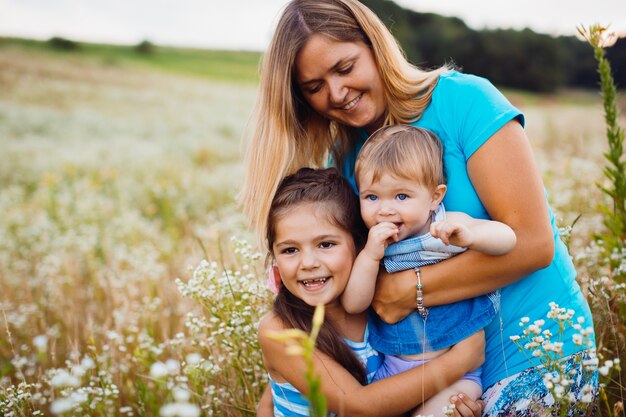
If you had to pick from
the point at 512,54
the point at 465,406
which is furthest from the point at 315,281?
the point at 512,54

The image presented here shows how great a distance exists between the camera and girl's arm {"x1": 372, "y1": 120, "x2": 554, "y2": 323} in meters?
2.31

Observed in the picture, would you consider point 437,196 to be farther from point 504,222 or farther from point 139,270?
point 139,270

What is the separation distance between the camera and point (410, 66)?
297 centimetres

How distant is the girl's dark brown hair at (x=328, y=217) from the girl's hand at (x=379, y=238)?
0.71 feet

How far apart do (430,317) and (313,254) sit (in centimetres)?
62

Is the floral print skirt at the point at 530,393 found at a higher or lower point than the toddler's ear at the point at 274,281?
lower

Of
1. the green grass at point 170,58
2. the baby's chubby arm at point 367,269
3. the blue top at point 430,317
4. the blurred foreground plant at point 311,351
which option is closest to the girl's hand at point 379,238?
the baby's chubby arm at point 367,269

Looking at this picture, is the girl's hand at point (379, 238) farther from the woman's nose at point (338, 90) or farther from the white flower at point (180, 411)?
the white flower at point (180, 411)

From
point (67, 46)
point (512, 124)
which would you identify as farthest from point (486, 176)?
point (67, 46)

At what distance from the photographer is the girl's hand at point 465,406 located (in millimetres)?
2242

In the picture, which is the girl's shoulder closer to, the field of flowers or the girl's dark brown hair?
the girl's dark brown hair

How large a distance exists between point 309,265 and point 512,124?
1.11m

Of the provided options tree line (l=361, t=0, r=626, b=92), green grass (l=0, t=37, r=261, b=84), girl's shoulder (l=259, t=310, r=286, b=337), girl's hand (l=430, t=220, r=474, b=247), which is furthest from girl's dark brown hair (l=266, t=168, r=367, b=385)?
tree line (l=361, t=0, r=626, b=92)

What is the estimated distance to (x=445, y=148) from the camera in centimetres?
260
